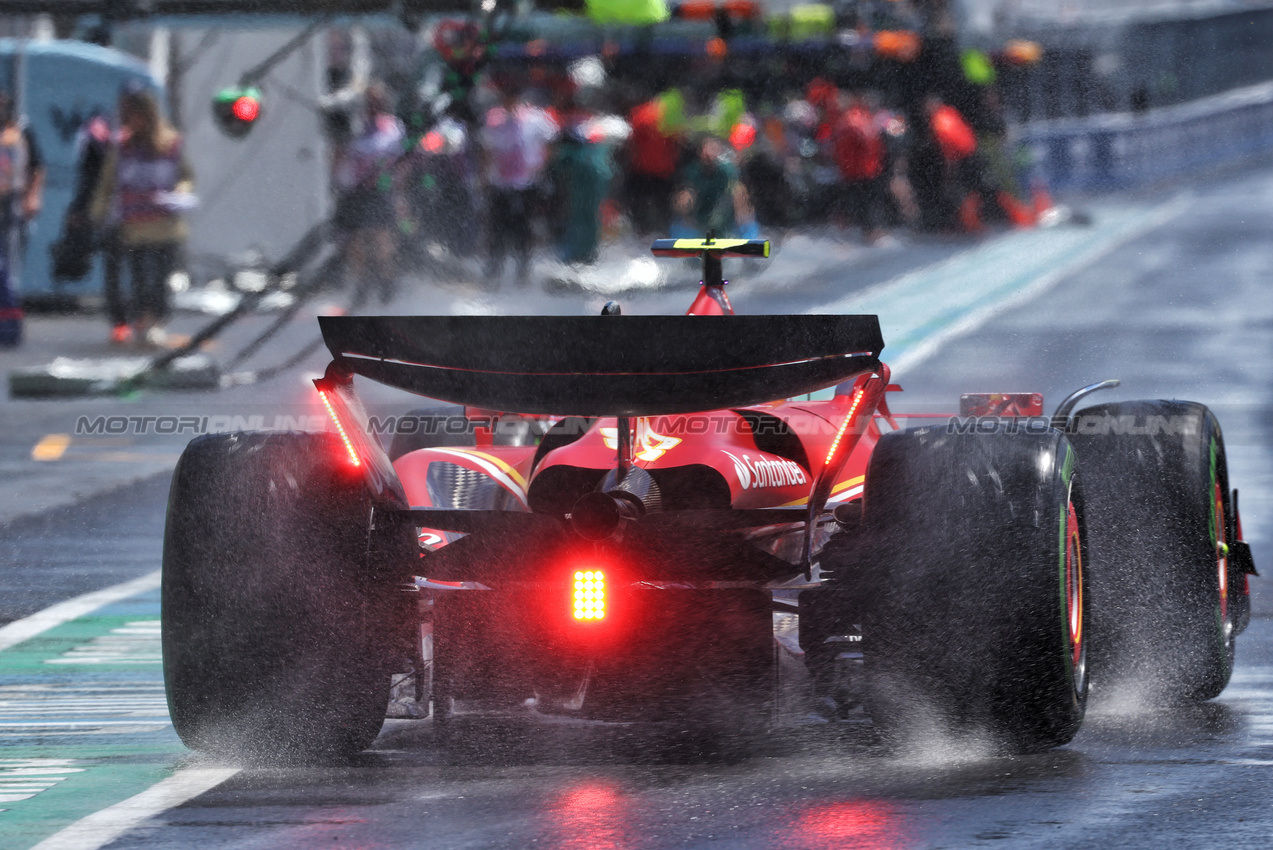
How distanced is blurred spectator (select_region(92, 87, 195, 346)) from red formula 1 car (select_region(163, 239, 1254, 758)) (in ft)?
38.2

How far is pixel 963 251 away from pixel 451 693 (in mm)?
20737

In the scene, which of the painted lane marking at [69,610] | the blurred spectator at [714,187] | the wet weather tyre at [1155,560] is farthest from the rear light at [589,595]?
the blurred spectator at [714,187]

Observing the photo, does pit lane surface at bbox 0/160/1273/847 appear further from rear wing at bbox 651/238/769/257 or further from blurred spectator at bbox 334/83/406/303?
blurred spectator at bbox 334/83/406/303

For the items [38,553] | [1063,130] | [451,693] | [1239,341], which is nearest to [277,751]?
[451,693]

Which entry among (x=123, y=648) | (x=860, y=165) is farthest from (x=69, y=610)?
(x=860, y=165)

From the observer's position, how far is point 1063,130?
1359 inches

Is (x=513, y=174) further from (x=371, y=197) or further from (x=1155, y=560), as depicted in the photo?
(x=1155, y=560)

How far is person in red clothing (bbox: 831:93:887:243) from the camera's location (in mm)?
27125

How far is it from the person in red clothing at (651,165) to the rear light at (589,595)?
20.2m

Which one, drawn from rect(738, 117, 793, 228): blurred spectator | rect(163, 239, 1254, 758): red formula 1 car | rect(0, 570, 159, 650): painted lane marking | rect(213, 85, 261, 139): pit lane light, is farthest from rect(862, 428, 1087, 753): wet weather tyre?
rect(738, 117, 793, 228): blurred spectator

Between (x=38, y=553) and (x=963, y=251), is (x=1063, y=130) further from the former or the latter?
(x=38, y=553)

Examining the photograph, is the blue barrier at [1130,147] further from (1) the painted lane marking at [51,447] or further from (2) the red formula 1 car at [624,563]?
(2) the red formula 1 car at [624,563]

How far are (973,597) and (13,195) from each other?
606 inches

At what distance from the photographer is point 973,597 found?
499cm
